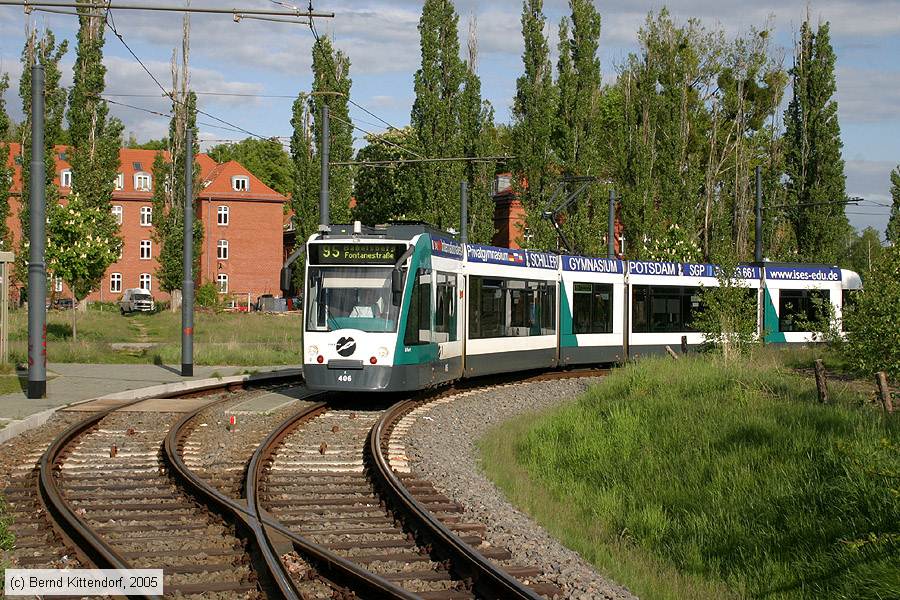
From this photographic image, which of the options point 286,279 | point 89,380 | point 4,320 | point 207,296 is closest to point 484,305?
point 286,279

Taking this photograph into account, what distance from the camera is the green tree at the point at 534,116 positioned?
5103cm

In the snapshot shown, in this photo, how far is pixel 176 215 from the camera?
2532 inches

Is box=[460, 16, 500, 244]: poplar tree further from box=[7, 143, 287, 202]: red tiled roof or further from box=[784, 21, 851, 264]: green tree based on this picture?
box=[7, 143, 287, 202]: red tiled roof

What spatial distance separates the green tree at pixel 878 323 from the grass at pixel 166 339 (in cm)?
1782

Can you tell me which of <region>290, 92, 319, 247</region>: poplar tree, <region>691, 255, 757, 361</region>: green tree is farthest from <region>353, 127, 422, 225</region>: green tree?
<region>691, 255, 757, 361</region>: green tree

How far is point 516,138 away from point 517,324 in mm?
29681

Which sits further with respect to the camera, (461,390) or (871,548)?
(461,390)

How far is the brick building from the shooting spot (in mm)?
84250

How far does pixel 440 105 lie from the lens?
169 ft

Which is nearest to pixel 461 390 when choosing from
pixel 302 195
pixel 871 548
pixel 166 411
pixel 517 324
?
pixel 517 324

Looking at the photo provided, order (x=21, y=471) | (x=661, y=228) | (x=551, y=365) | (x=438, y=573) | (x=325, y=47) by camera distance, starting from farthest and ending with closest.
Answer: (x=325, y=47), (x=661, y=228), (x=551, y=365), (x=21, y=471), (x=438, y=573)

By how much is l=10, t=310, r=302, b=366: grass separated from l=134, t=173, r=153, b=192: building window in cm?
2505

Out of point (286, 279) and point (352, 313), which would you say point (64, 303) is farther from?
point (352, 313)

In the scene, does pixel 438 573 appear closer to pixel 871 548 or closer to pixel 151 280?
pixel 871 548
